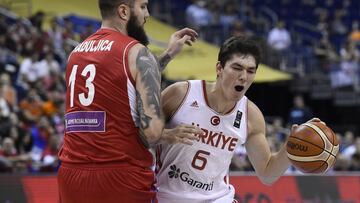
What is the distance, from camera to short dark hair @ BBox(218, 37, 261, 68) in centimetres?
549

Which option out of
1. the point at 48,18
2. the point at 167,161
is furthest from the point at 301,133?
the point at 48,18

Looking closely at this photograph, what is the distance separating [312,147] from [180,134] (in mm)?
1025

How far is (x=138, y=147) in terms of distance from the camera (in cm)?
473

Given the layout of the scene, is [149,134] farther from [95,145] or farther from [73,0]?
[73,0]

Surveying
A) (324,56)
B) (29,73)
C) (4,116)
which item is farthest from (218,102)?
(324,56)

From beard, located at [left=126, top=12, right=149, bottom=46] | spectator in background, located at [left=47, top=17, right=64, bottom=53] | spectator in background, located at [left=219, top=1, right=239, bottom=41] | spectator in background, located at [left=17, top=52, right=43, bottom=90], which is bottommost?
spectator in background, located at [left=219, top=1, right=239, bottom=41]

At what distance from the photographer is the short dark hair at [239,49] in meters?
5.49

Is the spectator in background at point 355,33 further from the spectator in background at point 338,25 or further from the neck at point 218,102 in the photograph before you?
the neck at point 218,102

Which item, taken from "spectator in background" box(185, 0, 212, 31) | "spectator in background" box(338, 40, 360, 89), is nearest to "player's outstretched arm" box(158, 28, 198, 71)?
"spectator in background" box(338, 40, 360, 89)

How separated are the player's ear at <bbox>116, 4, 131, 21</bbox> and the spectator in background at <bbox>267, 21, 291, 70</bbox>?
1851 cm

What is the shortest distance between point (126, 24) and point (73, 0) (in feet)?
69.3

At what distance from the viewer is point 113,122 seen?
4676 mm

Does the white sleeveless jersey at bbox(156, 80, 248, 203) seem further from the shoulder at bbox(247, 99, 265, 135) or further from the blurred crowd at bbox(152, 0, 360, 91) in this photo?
the blurred crowd at bbox(152, 0, 360, 91)

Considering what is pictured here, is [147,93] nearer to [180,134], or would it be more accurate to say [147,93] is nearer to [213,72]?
[180,134]
